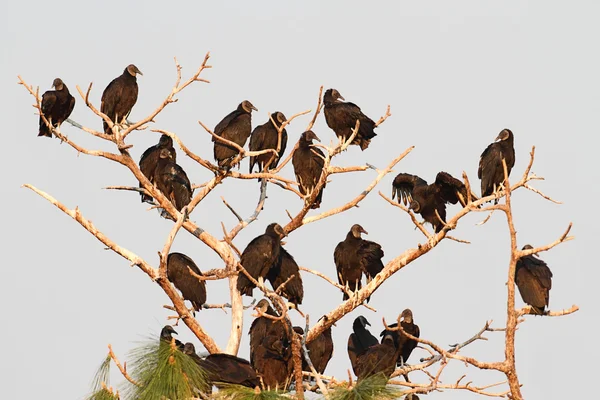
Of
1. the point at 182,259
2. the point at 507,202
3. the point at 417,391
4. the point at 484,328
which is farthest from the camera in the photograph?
the point at 182,259

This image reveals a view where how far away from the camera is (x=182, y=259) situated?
28.6 feet

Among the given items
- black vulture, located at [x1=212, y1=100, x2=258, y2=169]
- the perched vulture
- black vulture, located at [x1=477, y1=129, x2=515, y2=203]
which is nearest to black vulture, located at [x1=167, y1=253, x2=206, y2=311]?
black vulture, located at [x1=212, y1=100, x2=258, y2=169]

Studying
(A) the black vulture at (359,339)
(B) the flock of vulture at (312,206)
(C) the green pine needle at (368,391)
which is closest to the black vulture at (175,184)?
(B) the flock of vulture at (312,206)

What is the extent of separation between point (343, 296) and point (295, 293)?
360 mm

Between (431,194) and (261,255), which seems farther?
(431,194)

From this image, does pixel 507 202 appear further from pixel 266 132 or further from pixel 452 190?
pixel 266 132

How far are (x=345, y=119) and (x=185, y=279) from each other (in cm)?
189

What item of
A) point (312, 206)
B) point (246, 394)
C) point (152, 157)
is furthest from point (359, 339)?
point (246, 394)

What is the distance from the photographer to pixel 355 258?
8547mm

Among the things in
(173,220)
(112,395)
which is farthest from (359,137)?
(112,395)

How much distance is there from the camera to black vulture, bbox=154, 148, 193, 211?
8.52 metres

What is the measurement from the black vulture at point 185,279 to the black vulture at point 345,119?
5.31 ft

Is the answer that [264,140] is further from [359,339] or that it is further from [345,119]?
[359,339]

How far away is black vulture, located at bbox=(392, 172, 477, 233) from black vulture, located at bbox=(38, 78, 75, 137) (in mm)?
2783
